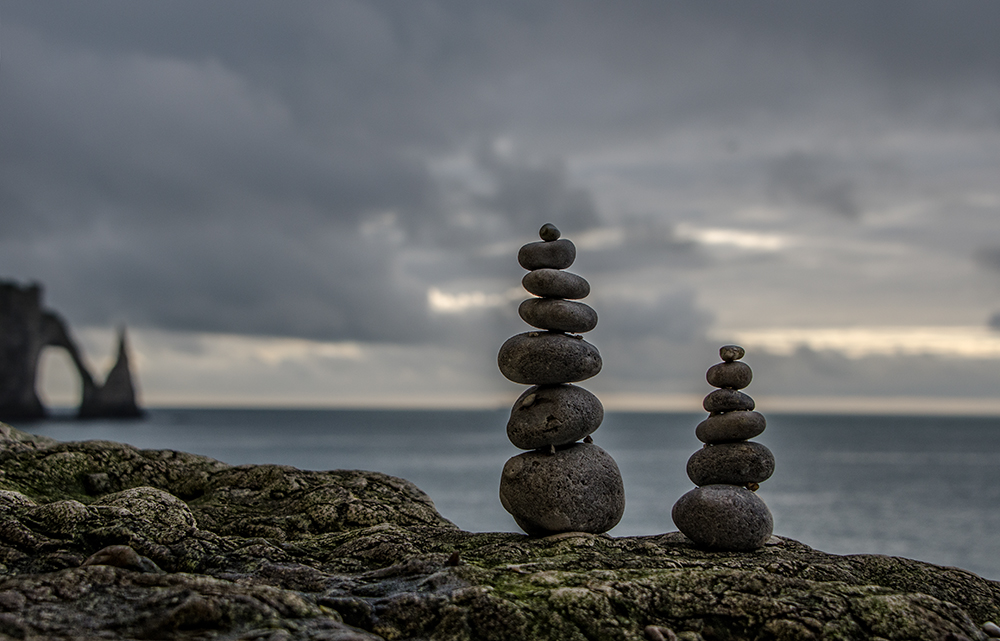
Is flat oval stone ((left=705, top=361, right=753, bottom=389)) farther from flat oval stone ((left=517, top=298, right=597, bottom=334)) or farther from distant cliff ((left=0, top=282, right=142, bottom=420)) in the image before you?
distant cliff ((left=0, top=282, right=142, bottom=420))

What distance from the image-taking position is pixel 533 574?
33.6 ft

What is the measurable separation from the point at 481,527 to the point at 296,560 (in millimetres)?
37882

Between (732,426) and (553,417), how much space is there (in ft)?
9.72

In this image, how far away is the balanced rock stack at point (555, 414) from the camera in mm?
13234

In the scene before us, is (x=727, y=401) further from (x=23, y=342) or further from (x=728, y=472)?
(x=23, y=342)

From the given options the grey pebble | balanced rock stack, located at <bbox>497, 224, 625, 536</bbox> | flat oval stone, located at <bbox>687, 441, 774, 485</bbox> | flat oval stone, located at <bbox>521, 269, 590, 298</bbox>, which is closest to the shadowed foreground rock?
the grey pebble

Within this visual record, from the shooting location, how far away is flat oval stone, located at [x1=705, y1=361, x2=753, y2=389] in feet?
45.5

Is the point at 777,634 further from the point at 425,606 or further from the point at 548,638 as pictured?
the point at 425,606

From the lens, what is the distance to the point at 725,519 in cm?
1262

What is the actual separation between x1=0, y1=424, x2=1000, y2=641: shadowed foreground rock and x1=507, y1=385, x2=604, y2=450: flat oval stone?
65.5 inches

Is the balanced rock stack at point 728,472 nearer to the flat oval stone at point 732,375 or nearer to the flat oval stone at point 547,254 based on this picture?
the flat oval stone at point 732,375

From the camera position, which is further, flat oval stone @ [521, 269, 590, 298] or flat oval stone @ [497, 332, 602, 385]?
flat oval stone @ [521, 269, 590, 298]

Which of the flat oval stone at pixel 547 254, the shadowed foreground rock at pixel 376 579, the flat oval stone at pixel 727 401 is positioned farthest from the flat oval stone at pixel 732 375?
the flat oval stone at pixel 547 254

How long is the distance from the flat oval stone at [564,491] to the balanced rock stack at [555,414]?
0.02 metres
